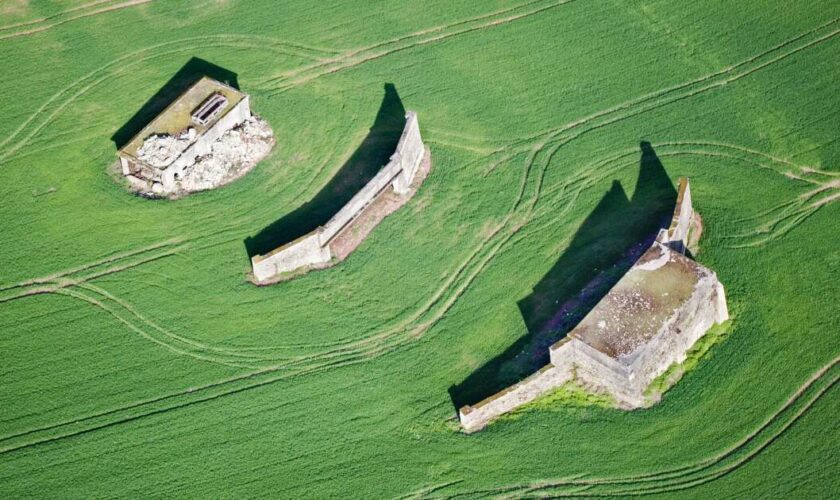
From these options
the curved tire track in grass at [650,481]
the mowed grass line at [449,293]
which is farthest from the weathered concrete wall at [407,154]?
the curved tire track in grass at [650,481]

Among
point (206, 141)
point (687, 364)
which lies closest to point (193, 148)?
point (206, 141)

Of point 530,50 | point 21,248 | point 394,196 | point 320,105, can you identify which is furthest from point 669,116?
point 21,248

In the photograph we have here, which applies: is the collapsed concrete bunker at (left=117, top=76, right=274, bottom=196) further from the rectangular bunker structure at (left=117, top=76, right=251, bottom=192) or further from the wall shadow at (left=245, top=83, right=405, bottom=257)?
the wall shadow at (left=245, top=83, right=405, bottom=257)

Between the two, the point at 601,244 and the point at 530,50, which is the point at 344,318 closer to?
the point at 601,244

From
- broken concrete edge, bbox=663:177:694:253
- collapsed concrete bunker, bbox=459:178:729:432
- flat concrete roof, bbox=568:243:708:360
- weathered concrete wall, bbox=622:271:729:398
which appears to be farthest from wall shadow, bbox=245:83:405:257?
weathered concrete wall, bbox=622:271:729:398

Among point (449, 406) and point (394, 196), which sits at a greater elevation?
point (394, 196)

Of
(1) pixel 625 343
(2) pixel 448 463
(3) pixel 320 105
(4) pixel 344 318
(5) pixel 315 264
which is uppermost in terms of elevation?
(3) pixel 320 105

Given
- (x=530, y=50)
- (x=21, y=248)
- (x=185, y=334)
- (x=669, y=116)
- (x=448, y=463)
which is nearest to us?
(x=448, y=463)
